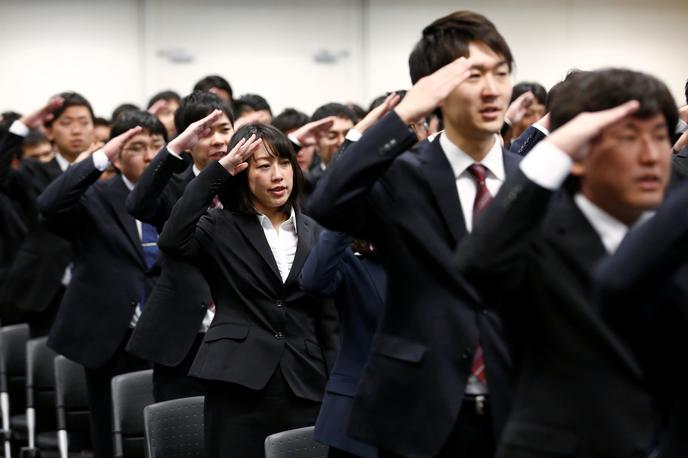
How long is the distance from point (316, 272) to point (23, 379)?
2937 millimetres

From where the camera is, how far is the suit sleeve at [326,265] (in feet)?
10.9

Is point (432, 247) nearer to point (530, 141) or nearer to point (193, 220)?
point (530, 141)

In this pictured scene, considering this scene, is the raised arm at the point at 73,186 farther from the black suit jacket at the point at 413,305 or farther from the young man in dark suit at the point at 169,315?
the black suit jacket at the point at 413,305

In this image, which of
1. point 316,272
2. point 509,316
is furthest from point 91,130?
point 509,316

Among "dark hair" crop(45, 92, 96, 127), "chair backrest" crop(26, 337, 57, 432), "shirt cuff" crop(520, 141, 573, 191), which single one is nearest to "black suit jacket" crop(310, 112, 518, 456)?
"shirt cuff" crop(520, 141, 573, 191)

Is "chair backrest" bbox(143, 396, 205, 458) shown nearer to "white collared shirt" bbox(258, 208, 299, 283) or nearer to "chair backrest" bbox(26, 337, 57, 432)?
"white collared shirt" bbox(258, 208, 299, 283)

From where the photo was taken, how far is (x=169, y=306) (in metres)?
4.47

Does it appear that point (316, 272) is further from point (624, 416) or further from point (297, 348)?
point (624, 416)

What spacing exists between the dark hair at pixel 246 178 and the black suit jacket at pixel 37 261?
102 inches

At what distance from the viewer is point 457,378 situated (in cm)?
253

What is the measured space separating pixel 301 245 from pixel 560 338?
1945 millimetres

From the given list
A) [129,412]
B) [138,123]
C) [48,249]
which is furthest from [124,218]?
[48,249]

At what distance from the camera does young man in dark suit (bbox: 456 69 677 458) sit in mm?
2051

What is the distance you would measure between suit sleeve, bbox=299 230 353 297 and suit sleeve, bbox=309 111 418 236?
0.65m
